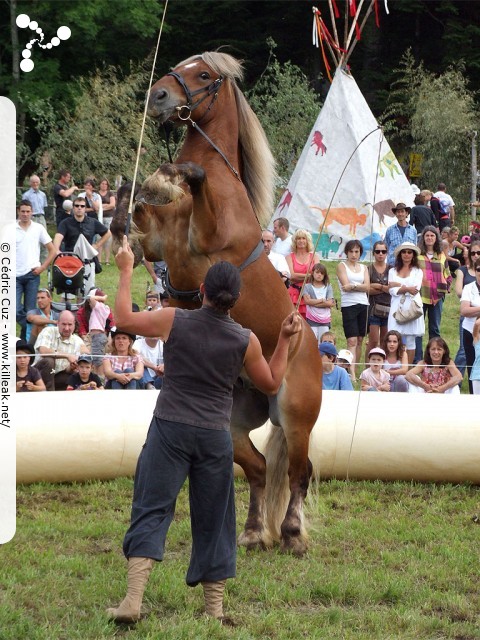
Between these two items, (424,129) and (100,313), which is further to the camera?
(424,129)

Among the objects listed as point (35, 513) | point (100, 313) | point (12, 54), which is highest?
point (12, 54)

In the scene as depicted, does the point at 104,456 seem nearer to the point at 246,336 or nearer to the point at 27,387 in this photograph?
the point at 27,387

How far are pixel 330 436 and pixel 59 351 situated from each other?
3468 mm

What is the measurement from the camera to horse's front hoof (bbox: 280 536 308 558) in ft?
21.5

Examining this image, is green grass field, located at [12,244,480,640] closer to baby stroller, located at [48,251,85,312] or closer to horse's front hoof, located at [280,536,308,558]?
horse's front hoof, located at [280,536,308,558]

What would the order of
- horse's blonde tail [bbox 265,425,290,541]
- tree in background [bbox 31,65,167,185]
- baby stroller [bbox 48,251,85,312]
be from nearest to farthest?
horse's blonde tail [bbox 265,425,290,541], baby stroller [bbox 48,251,85,312], tree in background [bbox 31,65,167,185]

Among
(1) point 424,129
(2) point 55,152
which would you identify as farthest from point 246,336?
(1) point 424,129

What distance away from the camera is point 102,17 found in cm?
3222

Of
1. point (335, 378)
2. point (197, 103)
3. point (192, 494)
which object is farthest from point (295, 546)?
point (335, 378)

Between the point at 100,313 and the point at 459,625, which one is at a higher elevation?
the point at 100,313

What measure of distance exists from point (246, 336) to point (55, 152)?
21267 mm

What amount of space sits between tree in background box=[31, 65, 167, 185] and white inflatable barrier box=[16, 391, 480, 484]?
1627cm

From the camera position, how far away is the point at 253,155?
6559 millimetres

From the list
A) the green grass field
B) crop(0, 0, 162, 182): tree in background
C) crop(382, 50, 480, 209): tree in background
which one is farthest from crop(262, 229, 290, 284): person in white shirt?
crop(0, 0, 162, 182): tree in background
